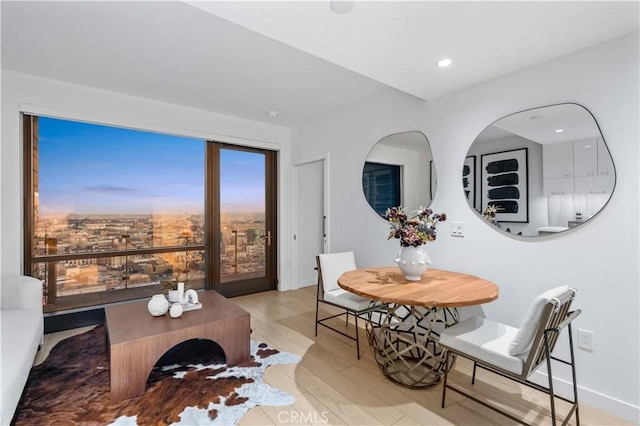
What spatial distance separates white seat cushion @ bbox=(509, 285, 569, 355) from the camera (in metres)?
1.54

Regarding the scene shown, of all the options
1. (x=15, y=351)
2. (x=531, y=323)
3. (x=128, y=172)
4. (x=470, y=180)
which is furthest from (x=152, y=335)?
(x=470, y=180)

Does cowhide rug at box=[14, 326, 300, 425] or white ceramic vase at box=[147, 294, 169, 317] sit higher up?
white ceramic vase at box=[147, 294, 169, 317]

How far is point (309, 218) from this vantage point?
5.18 metres

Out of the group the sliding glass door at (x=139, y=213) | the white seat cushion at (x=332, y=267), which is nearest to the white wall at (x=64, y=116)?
the sliding glass door at (x=139, y=213)

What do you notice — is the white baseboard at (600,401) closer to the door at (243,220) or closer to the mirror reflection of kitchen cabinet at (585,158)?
the mirror reflection of kitchen cabinet at (585,158)

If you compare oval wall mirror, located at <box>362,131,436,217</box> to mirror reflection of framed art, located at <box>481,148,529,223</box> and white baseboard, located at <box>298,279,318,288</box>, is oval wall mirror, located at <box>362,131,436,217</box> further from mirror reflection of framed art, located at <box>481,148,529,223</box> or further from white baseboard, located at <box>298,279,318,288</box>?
white baseboard, located at <box>298,279,318,288</box>

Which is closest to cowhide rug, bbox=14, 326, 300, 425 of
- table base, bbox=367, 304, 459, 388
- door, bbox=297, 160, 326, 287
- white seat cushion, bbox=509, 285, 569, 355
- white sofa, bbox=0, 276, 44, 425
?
white sofa, bbox=0, 276, 44, 425

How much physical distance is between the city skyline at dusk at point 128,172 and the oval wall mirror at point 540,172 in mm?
3178

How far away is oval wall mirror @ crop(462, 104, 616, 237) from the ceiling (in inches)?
18.6

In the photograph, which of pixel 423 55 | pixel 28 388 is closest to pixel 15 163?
pixel 28 388

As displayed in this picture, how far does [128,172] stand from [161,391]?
273 centimetres

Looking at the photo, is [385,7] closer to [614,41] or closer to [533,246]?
[614,41]

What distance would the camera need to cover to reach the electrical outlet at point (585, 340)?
2057 millimetres

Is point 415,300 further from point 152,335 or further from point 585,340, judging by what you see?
point 152,335
